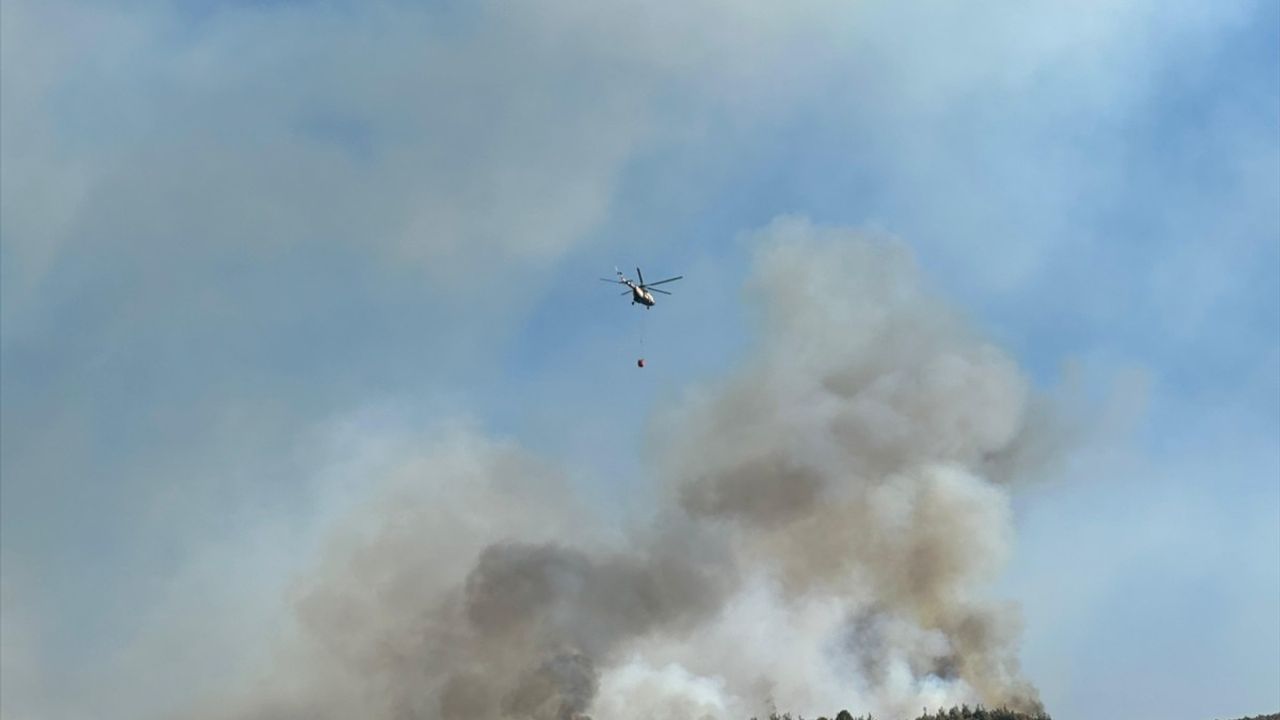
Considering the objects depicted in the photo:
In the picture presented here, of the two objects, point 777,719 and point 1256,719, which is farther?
point 777,719

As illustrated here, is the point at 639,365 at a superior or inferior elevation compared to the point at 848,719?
superior

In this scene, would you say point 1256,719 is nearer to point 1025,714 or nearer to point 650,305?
point 1025,714

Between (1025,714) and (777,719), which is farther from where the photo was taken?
(777,719)

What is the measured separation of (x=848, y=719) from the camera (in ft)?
477

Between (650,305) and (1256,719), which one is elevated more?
(650,305)

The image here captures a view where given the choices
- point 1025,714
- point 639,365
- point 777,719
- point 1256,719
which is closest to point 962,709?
point 1025,714

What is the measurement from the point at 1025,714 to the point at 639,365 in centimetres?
6321

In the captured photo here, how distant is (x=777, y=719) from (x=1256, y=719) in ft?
190

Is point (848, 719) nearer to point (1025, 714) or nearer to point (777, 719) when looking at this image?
point (777, 719)

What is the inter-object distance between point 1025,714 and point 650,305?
67643mm

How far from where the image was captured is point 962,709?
474ft

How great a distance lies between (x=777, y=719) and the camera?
152 meters

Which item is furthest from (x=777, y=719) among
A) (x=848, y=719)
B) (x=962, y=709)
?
(x=962, y=709)

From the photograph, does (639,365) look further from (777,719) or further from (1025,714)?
(1025,714)
